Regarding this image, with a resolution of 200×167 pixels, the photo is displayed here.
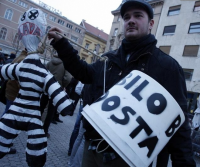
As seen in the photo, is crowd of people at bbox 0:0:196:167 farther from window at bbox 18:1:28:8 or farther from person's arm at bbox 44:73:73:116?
window at bbox 18:1:28:8

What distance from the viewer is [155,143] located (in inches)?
40.4

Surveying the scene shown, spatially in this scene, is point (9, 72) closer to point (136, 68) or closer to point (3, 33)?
point (136, 68)

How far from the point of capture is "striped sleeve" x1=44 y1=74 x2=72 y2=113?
2.07 meters

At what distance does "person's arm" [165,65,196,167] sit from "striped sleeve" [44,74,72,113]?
1197 mm

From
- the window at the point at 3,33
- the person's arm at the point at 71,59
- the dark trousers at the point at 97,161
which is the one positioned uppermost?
the window at the point at 3,33

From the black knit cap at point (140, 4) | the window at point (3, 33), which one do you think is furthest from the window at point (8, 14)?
the black knit cap at point (140, 4)

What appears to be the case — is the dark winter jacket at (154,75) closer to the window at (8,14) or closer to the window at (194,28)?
the window at (194,28)

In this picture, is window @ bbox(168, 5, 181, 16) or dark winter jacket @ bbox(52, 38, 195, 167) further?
window @ bbox(168, 5, 181, 16)

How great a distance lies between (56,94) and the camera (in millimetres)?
2111

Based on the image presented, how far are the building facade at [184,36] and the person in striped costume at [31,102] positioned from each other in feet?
55.3

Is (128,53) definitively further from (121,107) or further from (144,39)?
(121,107)

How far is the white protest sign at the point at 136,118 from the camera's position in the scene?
3.18 feet

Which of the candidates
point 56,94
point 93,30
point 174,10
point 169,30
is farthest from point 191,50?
point 93,30

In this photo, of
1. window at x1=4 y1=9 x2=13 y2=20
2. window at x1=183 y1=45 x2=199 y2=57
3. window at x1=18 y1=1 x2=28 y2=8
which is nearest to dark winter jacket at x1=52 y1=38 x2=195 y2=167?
window at x1=183 y1=45 x2=199 y2=57
